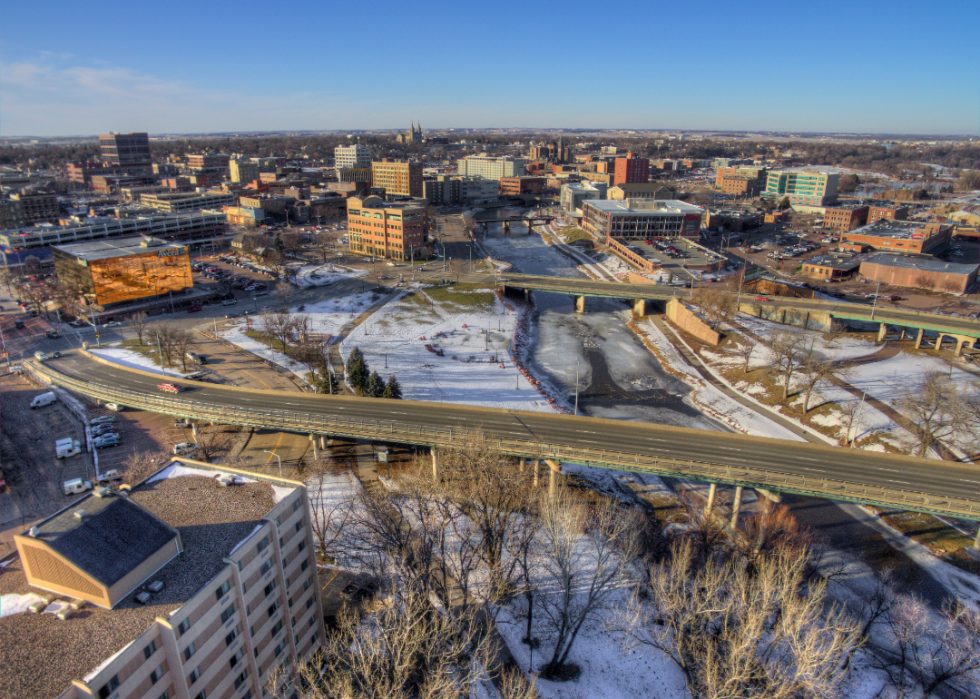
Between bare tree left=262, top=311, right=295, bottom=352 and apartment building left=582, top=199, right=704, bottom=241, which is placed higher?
apartment building left=582, top=199, right=704, bottom=241

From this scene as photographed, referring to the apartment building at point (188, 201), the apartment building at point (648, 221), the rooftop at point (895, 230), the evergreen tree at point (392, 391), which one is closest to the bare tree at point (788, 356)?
the evergreen tree at point (392, 391)

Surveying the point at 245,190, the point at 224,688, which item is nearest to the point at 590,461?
the point at 224,688

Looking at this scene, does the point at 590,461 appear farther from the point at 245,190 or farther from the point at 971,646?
the point at 245,190

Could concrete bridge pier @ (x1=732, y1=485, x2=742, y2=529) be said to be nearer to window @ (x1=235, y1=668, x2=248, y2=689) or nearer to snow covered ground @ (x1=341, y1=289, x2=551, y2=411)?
snow covered ground @ (x1=341, y1=289, x2=551, y2=411)

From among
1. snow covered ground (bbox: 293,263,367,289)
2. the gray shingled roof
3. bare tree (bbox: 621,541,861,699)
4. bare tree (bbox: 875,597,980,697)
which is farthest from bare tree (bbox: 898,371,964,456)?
snow covered ground (bbox: 293,263,367,289)

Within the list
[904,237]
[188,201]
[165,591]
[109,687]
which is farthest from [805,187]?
[109,687]

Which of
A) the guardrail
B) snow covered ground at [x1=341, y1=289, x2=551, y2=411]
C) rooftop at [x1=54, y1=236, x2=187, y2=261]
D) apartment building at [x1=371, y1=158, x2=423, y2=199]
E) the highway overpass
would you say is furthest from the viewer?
apartment building at [x1=371, y1=158, x2=423, y2=199]
